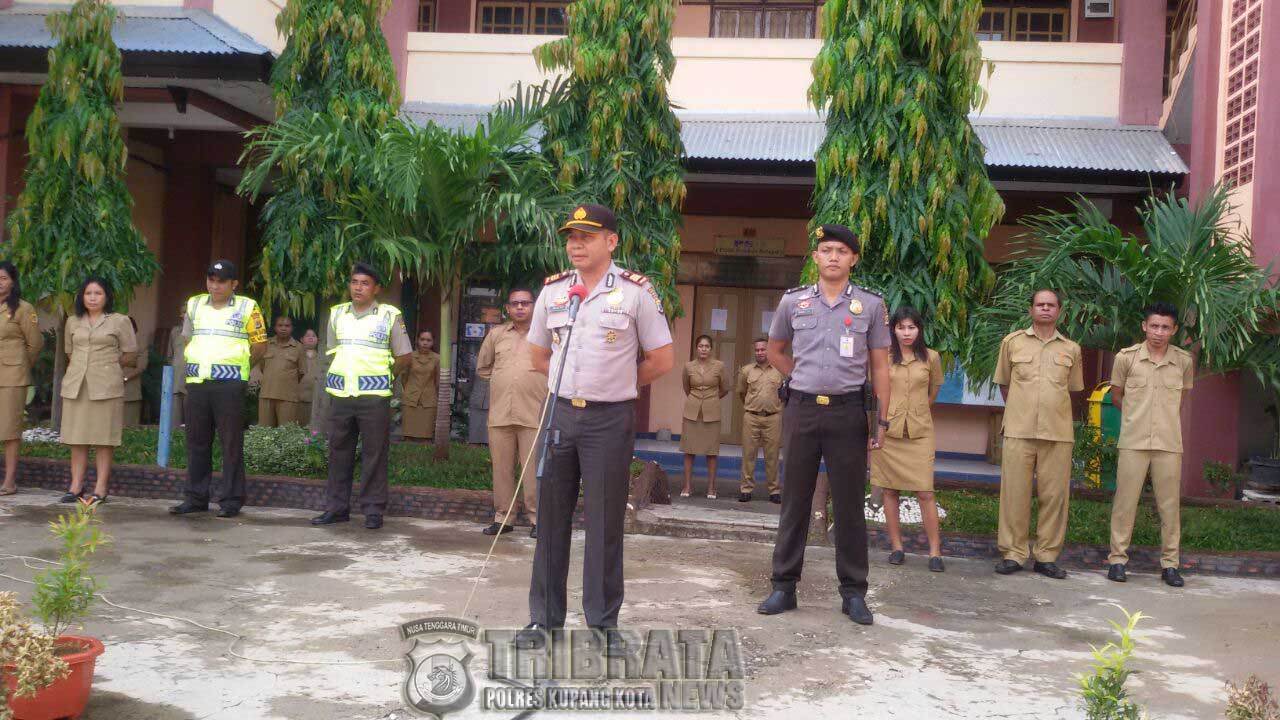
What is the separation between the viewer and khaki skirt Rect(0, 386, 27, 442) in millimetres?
8594

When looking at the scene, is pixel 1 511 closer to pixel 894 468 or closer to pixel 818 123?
pixel 894 468

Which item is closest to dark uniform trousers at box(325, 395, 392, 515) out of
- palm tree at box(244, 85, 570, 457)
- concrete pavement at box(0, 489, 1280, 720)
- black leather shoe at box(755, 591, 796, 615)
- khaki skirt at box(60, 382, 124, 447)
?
concrete pavement at box(0, 489, 1280, 720)

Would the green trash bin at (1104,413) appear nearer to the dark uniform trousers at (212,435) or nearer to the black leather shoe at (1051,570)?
the black leather shoe at (1051,570)

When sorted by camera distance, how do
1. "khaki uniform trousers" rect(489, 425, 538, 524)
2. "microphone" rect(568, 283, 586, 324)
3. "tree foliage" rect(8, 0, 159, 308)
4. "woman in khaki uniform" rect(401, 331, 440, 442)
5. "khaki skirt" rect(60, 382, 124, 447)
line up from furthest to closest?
"woman in khaki uniform" rect(401, 331, 440, 442) < "tree foliage" rect(8, 0, 159, 308) < "khaki skirt" rect(60, 382, 124, 447) < "khaki uniform trousers" rect(489, 425, 538, 524) < "microphone" rect(568, 283, 586, 324)

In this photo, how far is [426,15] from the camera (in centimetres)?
1611

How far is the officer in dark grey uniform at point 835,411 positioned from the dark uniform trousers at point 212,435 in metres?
4.48

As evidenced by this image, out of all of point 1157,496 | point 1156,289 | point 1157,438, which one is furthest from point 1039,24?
point 1157,496

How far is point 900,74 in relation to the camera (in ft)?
28.8

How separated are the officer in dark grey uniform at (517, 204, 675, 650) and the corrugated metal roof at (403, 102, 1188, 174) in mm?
7711

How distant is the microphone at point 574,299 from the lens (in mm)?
4434

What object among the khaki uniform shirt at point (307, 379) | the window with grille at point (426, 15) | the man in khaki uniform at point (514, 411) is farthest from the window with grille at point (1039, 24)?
the khaki uniform shirt at point (307, 379)

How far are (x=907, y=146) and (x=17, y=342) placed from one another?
24.1 ft

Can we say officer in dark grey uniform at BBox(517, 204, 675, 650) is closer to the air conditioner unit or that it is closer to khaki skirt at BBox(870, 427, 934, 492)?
khaki skirt at BBox(870, 427, 934, 492)

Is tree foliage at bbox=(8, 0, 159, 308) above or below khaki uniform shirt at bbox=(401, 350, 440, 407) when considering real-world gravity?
above
